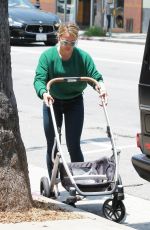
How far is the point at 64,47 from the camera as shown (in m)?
7.11

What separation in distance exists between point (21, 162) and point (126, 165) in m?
2.96

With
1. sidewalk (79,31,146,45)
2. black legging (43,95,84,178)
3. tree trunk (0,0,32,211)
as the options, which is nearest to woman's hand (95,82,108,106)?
black legging (43,95,84,178)

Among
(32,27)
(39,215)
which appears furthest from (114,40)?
(39,215)

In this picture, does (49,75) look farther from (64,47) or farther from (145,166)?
(145,166)

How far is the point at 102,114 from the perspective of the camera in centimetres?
1309

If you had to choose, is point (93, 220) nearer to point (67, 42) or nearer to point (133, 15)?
point (67, 42)

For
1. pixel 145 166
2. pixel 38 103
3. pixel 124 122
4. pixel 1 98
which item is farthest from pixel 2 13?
pixel 38 103

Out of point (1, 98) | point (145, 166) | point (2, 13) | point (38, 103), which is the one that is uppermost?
point (2, 13)

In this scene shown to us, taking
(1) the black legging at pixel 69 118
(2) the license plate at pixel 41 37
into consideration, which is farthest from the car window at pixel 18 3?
(1) the black legging at pixel 69 118

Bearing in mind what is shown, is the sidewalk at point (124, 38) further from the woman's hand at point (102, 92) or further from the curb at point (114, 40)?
the woman's hand at point (102, 92)

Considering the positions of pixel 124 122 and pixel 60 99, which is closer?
pixel 60 99

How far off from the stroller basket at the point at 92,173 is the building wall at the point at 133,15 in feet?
97.7

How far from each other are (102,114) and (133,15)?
23970mm

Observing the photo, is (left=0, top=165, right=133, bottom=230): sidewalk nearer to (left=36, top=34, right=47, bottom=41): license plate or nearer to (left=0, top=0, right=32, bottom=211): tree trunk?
(left=0, top=0, right=32, bottom=211): tree trunk
